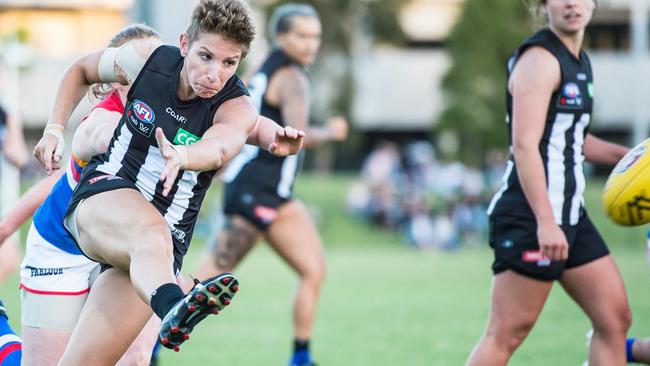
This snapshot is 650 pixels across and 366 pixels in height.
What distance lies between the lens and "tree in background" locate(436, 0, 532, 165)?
36062 mm

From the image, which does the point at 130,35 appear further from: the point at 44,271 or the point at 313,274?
the point at 313,274

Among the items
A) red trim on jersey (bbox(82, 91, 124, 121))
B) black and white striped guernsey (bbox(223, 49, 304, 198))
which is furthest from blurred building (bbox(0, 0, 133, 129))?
red trim on jersey (bbox(82, 91, 124, 121))

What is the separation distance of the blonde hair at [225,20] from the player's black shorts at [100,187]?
0.66 metres

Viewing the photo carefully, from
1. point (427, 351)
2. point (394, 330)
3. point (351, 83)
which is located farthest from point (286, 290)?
point (351, 83)

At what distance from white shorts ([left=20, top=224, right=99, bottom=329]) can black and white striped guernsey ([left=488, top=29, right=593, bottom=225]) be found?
2.10 metres

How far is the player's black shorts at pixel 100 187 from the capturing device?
4109mm

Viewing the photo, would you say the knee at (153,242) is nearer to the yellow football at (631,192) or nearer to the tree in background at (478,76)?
the yellow football at (631,192)

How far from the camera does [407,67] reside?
144ft

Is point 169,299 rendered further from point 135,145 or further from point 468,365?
point 468,365

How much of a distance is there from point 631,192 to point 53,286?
9.12 feet

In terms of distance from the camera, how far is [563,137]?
5020 mm

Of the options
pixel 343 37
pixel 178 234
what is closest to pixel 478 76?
pixel 343 37

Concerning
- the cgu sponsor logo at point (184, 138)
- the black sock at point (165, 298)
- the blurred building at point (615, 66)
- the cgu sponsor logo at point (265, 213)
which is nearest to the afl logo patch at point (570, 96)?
the cgu sponsor logo at point (184, 138)

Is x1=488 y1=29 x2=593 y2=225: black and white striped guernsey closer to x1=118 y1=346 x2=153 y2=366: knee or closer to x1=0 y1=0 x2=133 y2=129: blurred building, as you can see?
x1=118 y1=346 x2=153 y2=366: knee
